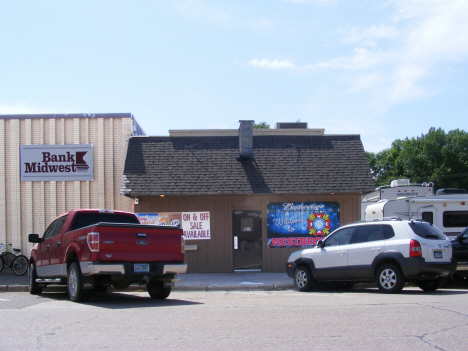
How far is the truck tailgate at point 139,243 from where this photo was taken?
9547 mm

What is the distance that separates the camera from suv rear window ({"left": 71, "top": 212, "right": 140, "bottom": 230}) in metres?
11.1

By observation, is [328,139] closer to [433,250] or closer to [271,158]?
[271,158]

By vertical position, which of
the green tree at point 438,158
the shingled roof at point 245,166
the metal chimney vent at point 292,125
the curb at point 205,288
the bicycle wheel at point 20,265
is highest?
the green tree at point 438,158

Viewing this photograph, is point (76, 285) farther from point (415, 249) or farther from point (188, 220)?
point (188, 220)

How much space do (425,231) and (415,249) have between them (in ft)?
2.29

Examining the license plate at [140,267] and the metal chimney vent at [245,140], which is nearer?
the license plate at [140,267]

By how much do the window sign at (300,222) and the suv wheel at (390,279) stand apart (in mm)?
5877

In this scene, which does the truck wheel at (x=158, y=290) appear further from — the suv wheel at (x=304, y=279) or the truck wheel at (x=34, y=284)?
the suv wheel at (x=304, y=279)

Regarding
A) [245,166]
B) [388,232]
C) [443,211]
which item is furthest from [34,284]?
[443,211]

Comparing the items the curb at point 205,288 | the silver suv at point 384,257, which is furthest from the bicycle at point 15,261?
the silver suv at point 384,257

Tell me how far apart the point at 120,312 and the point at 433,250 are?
698 cm

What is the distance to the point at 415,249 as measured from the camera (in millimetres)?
11234

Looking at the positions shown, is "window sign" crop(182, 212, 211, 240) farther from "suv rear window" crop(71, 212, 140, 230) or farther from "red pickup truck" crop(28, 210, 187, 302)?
"red pickup truck" crop(28, 210, 187, 302)

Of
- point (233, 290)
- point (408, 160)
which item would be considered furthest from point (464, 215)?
point (408, 160)
